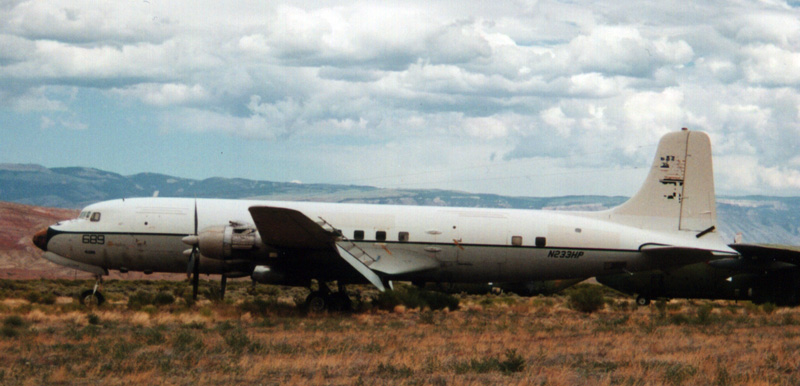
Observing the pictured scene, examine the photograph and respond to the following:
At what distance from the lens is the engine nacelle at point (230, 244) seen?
85.1ft

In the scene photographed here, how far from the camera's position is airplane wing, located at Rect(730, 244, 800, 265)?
96.8ft

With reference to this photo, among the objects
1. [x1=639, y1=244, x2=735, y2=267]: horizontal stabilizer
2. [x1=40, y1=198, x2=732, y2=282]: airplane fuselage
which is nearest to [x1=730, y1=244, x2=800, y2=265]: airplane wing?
[x1=639, y1=244, x2=735, y2=267]: horizontal stabilizer

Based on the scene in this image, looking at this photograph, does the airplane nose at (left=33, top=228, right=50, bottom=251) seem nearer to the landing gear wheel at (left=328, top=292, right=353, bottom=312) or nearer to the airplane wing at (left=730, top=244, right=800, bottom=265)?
the landing gear wheel at (left=328, top=292, right=353, bottom=312)

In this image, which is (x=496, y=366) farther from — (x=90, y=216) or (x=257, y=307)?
(x=90, y=216)

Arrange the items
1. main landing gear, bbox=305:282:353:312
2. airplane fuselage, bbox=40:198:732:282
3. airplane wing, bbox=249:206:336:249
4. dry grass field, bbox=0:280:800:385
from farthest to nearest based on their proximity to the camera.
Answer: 1. airplane fuselage, bbox=40:198:732:282
2. main landing gear, bbox=305:282:353:312
3. airplane wing, bbox=249:206:336:249
4. dry grass field, bbox=0:280:800:385

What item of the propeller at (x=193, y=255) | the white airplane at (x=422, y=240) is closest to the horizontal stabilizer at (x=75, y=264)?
the white airplane at (x=422, y=240)

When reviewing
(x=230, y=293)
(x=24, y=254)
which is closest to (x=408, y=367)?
(x=230, y=293)

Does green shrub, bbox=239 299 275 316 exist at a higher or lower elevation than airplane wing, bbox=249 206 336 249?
lower

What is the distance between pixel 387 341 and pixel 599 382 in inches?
265

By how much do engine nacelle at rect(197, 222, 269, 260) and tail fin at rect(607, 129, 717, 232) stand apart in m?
13.0

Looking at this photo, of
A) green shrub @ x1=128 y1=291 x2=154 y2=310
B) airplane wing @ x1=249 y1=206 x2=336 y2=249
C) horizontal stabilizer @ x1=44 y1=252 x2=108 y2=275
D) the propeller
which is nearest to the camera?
airplane wing @ x1=249 y1=206 x2=336 y2=249

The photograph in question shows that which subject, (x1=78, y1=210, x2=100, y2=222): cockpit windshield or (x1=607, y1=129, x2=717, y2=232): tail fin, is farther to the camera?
(x1=607, y1=129, x2=717, y2=232): tail fin

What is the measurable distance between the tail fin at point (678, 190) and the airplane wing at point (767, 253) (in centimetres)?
160

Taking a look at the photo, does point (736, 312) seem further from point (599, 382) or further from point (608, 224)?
point (599, 382)
